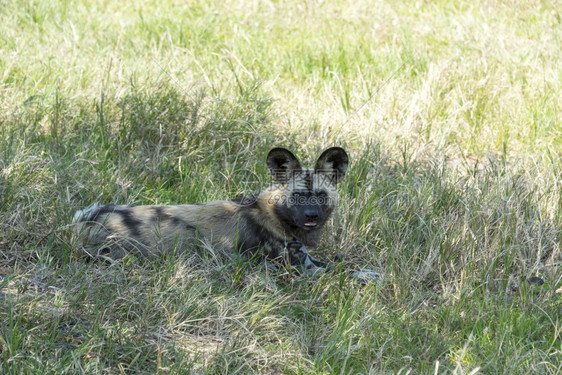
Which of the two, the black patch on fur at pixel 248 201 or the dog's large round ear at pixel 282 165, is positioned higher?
the dog's large round ear at pixel 282 165

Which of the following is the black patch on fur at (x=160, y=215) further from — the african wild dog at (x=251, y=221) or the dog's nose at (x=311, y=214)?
the dog's nose at (x=311, y=214)

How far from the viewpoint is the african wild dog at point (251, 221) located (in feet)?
13.1

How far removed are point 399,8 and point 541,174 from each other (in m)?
4.41

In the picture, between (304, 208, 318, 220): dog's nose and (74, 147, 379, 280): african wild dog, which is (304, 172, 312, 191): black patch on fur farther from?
(304, 208, 318, 220): dog's nose

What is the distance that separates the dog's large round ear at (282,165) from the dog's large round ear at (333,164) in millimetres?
152

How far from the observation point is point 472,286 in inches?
153

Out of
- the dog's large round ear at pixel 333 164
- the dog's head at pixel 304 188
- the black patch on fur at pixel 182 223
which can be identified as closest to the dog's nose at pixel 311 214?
the dog's head at pixel 304 188

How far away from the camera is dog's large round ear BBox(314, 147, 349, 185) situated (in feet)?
14.2

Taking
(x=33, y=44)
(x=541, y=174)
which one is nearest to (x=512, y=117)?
(x=541, y=174)

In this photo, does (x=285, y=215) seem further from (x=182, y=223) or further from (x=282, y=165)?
(x=182, y=223)

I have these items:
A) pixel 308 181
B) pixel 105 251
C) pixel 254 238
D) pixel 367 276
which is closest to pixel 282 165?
pixel 308 181

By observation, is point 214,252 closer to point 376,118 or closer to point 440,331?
point 440,331

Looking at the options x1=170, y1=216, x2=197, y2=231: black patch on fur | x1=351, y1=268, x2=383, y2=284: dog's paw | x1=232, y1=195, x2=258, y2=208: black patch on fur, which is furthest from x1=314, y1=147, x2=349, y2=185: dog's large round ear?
x1=170, y1=216, x2=197, y2=231: black patch on fur

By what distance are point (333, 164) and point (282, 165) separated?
34 cm
